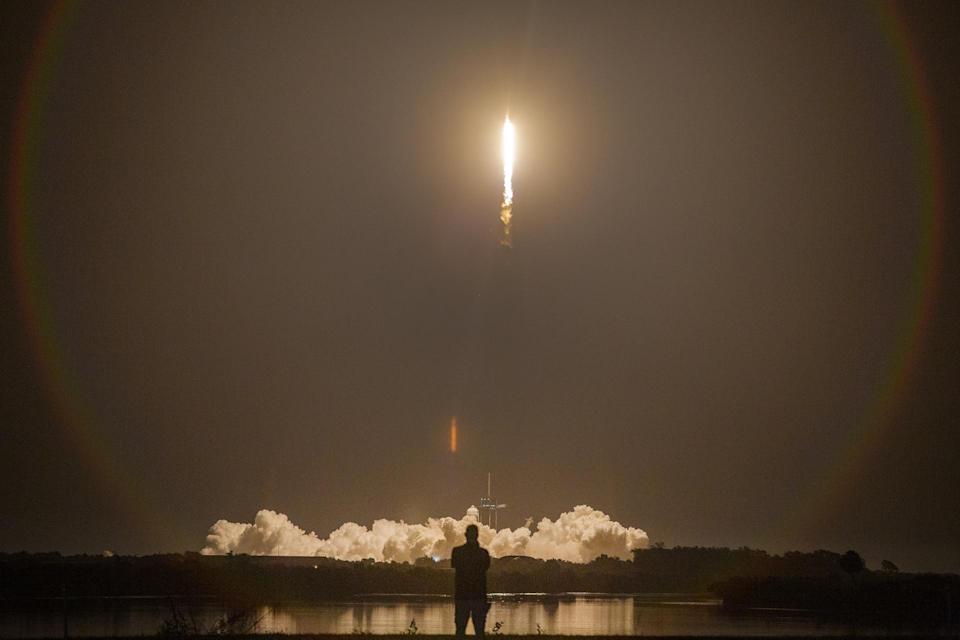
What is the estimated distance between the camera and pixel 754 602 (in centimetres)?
17975

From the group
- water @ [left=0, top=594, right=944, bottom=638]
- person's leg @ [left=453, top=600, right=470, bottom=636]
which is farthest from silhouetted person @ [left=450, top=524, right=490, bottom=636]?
water @ [left=0, top=594, right=944, bottom=638]

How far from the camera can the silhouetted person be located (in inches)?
1158

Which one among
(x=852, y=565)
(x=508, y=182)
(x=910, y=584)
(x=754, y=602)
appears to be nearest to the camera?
(x=852, y=565)

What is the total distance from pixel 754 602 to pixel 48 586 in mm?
94355

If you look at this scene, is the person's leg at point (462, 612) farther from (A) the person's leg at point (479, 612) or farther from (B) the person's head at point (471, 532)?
(B) the person's head at point (471, 532)

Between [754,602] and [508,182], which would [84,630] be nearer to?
[508,182]

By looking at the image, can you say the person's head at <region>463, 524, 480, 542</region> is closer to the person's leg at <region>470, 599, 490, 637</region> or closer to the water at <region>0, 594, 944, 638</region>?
the person's leg at <region>470, 599, 490, 637</region>

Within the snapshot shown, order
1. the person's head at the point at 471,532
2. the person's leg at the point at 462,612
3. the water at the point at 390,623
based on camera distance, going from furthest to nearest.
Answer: the water at the point at 390,623 → the person's leg at the point at 462,612 → the person's head at the point at 471,532

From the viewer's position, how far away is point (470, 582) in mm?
29422

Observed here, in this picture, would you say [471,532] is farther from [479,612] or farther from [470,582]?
[479,612]

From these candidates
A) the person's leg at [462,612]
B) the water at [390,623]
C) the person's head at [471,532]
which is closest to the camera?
the person's head at [471,532]

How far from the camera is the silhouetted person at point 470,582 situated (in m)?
29.4

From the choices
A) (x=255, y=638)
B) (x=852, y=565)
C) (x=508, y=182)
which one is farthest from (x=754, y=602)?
(x=255, y=638)

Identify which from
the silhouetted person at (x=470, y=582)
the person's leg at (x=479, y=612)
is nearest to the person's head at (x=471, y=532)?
the silhouetted person at (x=470, y=582)
